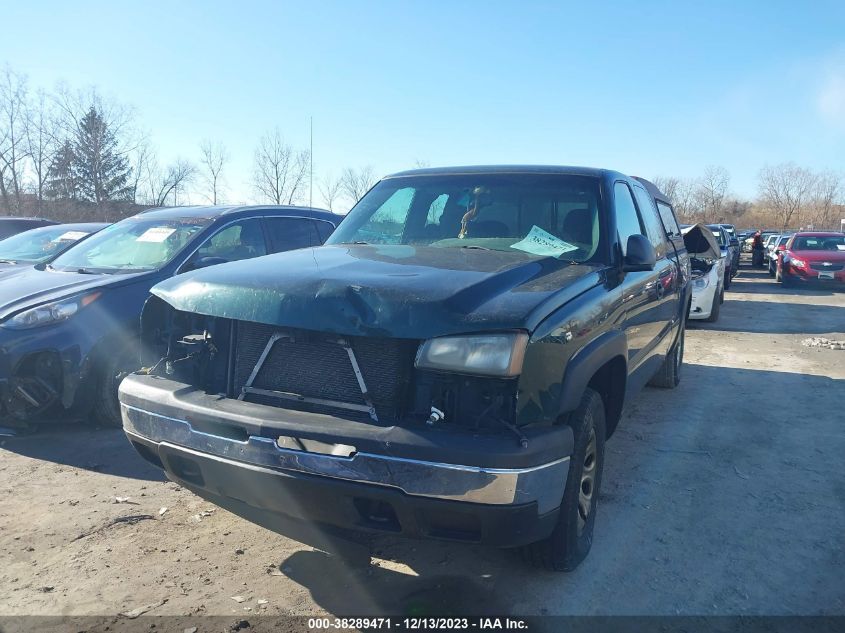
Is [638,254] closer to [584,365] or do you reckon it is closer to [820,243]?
[584,365]

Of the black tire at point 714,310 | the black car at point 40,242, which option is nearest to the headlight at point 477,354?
the black car at point 40,242

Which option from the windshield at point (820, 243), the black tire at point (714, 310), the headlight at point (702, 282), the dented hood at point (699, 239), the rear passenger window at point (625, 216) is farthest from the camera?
the windshield at point (820, 243)

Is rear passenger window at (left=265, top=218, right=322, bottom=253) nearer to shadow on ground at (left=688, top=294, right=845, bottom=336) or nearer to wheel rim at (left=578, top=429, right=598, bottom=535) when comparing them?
wheel rim at (left=578, top=429, right=598, bottom=535)

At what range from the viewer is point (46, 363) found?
4793 millimetres

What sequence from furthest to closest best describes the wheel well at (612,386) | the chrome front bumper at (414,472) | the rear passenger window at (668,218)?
the rear passenger window at (668,218)
the wheel well at (612,386)
the chrome front bumper at (414,472)

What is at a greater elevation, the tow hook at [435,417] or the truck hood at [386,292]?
the truck hood at [386,292]

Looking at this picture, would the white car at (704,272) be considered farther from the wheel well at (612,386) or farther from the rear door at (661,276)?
the wheel well at (612,386)

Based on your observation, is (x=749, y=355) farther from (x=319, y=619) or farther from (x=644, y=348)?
(x=319, y=619)

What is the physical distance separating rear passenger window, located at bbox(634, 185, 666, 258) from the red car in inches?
563

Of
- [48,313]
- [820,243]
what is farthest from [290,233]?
[820,243]

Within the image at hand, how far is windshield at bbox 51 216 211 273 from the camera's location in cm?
Result: 565

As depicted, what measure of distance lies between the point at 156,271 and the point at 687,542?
4.35 m

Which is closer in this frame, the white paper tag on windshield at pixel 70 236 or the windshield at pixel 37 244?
the windshield at pixel 37 244

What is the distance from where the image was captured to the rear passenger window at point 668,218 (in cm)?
603
